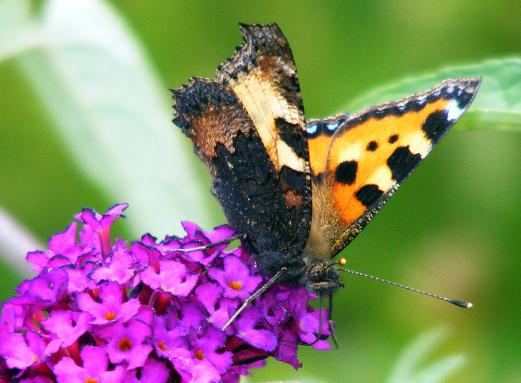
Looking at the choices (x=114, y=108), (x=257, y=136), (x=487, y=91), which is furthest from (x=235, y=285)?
(x=114, y=108)

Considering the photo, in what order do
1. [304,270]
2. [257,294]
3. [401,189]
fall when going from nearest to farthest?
[257,294]
[304,270]
[401,189]

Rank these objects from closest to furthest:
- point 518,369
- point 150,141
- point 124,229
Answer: point 150,141, point 518,369, point 124,229

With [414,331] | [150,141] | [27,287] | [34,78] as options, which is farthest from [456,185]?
[27,287]

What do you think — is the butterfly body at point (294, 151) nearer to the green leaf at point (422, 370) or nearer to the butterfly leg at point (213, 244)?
the butterfly leg at point (213, 244)

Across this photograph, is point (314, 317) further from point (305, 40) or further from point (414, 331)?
point (305, 40)

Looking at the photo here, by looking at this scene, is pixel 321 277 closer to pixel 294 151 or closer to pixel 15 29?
pixel 294 151

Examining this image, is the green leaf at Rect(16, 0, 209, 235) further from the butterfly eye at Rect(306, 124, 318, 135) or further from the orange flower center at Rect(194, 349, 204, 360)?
the orange flower center at Rect(194, 349, 204, 360)

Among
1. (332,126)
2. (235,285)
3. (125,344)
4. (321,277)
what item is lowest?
(125,344)
